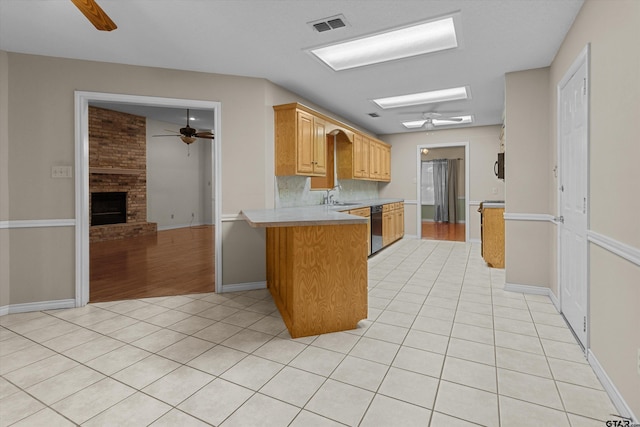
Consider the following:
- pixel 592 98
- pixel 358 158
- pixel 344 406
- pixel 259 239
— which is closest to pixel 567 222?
pixel 592 98

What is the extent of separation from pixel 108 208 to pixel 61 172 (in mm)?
4703

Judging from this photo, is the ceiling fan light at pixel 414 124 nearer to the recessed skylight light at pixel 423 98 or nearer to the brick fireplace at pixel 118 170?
the recessed skylight light at pixel 423 98

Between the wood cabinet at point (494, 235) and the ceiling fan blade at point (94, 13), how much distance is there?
16.3ft

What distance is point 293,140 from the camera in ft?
13.3

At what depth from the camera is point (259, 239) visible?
12.9 feet

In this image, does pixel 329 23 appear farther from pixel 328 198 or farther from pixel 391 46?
pixel 328 198

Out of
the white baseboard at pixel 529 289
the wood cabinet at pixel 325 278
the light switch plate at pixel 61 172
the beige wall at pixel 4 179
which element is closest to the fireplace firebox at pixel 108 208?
the beige wall at pixel 4 179

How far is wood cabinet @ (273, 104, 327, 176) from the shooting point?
405 centimetres

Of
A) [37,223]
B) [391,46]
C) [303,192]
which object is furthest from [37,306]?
[391,46]

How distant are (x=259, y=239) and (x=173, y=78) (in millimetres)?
2038

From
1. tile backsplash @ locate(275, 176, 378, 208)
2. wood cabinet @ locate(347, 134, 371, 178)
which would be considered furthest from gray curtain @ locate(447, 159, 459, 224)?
wood cabinet @ locate(347, 134, 371, 178)

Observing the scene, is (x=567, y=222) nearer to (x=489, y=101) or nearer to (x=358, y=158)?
(x=489, y=101)

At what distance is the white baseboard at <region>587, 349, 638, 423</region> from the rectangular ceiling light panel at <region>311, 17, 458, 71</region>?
277 centimetres

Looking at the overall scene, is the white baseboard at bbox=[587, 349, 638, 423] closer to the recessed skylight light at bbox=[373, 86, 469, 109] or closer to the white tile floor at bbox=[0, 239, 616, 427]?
the white tile floor at bbox=[0, 239, 616, 427]
